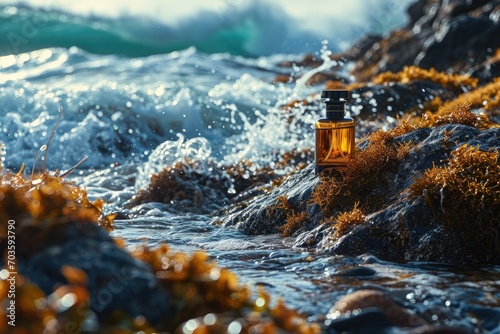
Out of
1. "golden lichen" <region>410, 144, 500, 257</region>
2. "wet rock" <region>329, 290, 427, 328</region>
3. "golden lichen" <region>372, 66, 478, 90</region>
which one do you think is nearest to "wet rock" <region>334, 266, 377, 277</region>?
"golden lichen" <region>410, 144, 500, 257</region>

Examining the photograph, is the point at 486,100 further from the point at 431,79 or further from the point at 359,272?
the point at 359,272

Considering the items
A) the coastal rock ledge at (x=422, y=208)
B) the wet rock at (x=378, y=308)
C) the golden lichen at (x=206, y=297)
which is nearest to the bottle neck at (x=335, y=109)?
the coastal rock ledge at (x=422, y=208)

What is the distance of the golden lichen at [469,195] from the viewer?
5.60 metres

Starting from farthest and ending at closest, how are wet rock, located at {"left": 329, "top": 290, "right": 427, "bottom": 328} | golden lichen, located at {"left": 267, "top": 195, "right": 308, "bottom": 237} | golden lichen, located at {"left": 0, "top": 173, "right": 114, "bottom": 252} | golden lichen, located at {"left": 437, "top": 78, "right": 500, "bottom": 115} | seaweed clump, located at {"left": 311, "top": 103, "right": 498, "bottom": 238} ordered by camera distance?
golden lichen, located at {"left": 437, "top": 78, "right": 500, "bottom": 115}, golden lichen, located at {"left": 267, "top": 195, "right": 308, "bottom": 237}, seaweed clump, located at {"left": 311, "top": 103, "right": 498, "bottom": 238}, wet rock, located at {"left": 329, "top": 290, "right": 427, "bottom": 328}, golden lichen, located at {"left": 0, "top": 173, "right": 114, "bottom": 252}

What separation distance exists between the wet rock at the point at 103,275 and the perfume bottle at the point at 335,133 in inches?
129

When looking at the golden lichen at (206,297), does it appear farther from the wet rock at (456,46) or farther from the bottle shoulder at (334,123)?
the wet rock at (456,46)

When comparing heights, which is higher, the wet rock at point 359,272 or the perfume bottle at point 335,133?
the perfume bottle at point 335,133

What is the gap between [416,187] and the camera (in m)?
5.90

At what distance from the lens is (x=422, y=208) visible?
5809mm

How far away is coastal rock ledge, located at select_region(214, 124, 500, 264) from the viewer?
5.62 m

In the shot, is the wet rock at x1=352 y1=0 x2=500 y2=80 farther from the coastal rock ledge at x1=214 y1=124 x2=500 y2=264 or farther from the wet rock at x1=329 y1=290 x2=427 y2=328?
the wet rock at x1=329 y1=290 x2=427 y2=328

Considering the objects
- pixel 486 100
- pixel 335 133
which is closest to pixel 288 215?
pixel 335 133

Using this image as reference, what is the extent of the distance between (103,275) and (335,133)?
11.6ft

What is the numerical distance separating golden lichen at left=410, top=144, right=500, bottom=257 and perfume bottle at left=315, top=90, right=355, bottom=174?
0.79 meters
